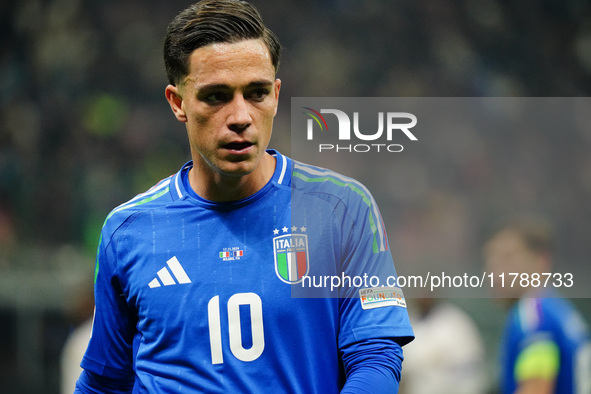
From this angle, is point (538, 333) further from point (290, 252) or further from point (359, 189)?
point (290, 252)

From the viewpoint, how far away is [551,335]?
3777mm

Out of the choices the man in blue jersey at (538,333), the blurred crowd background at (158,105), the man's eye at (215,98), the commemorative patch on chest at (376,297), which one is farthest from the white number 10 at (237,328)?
the blurred crowd background at (158,105)

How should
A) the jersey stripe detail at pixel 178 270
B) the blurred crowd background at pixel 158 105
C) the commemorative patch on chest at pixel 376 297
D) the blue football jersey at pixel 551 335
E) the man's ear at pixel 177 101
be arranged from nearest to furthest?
the commemorative patch on chest at pixel 376 297, the jersey stripe detail at pixel 178 270, the man's ear at pixel 177 101, the blue football jersey at pixel 551 335, the blurred crowd background at pixel 158 105

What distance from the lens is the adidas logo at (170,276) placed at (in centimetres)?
219

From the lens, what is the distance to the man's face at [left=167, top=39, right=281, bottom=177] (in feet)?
6.92

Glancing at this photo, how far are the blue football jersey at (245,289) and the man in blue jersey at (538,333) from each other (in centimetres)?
191

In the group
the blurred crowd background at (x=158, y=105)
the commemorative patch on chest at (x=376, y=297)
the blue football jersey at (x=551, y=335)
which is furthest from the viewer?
the blurred crowd background at (x=158, y=105)

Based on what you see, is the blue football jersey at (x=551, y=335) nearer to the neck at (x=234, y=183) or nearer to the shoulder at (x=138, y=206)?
the neck at (x=234, y=183)

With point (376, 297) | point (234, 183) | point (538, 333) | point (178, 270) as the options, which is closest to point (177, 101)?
point (234, 183)

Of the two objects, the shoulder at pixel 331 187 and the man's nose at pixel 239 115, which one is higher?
the man's nose at pixel 239 115

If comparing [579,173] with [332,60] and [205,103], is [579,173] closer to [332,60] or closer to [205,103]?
[332,60]

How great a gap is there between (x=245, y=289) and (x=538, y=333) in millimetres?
2176

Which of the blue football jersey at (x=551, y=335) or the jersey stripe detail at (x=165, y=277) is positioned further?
the blue football jersey at (x=551, y=335)

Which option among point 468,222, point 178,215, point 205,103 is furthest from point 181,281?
point 468,222
